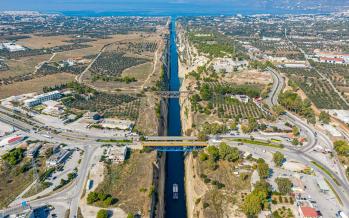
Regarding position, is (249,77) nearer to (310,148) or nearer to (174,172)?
(310,148)

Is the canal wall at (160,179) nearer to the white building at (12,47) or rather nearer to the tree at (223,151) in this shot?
the tree at (223,151)

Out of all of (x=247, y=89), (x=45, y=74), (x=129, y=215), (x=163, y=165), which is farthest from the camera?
(x=45, y=74)

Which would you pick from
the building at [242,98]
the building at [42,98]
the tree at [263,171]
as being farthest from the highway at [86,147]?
the tree at [263,171]

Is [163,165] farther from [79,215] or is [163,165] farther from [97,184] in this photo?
[79,215]

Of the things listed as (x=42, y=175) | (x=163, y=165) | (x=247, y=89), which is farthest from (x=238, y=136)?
(x=42, y=175)

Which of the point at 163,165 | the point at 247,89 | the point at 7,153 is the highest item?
the point at 247,89

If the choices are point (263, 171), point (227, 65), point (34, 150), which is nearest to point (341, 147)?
point (263, 171)
